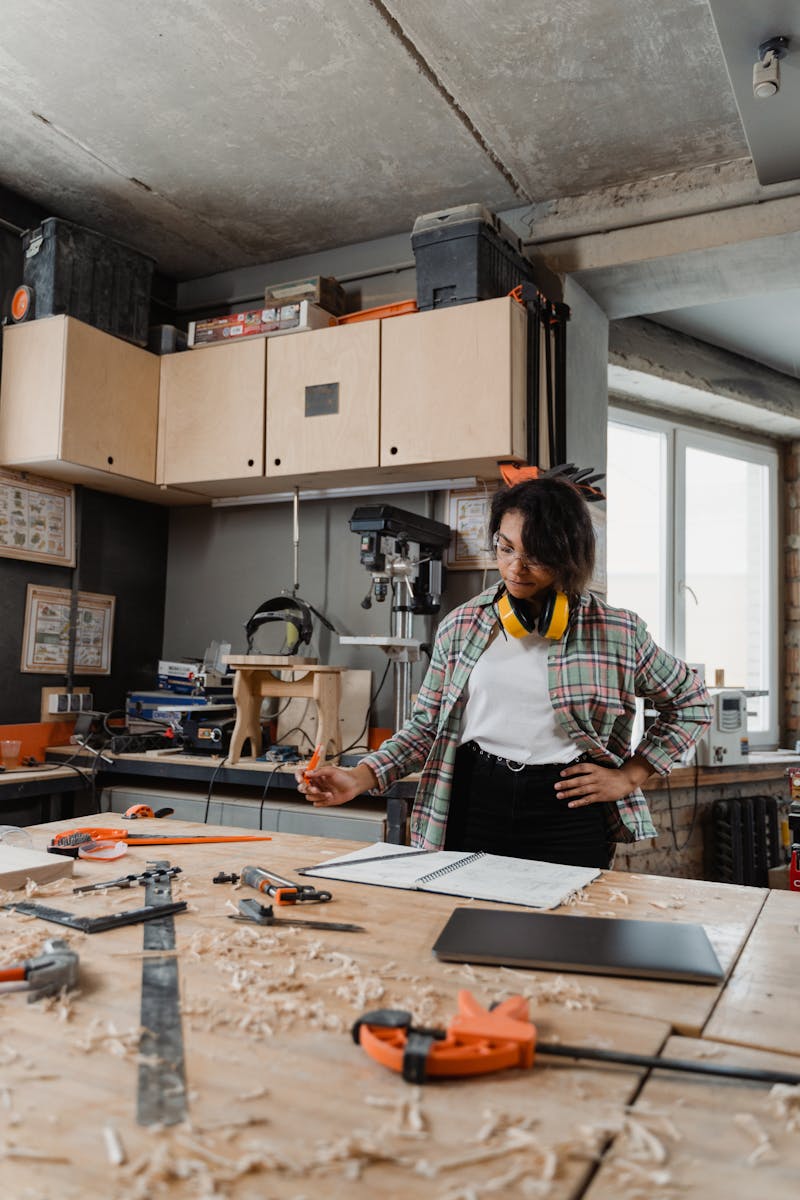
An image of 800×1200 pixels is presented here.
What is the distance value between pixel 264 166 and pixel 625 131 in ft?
4.13

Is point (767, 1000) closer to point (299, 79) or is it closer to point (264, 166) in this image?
point (299, 79)

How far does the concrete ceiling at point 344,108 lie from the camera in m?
2.48

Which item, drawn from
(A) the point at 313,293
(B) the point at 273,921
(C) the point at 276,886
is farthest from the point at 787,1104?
(A) the point at 313,293

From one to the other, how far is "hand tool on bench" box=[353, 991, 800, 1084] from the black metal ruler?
16cm

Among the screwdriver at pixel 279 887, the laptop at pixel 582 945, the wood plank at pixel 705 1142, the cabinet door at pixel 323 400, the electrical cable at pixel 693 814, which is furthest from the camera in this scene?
the electrical cable at pixel 693 814

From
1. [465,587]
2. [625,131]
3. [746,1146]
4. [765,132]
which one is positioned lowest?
[746,1146]

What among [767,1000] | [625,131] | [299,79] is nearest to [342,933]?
[767,1000]

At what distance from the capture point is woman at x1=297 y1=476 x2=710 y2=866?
6.04 ft

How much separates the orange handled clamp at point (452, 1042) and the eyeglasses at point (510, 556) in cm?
114

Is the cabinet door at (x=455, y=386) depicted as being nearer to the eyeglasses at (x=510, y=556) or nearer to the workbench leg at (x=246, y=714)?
the workbench leg at (x=246, y=714)

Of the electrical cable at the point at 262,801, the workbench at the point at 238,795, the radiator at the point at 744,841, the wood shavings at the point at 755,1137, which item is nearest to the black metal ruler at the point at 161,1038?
the wood shavings at the point at 755,1137

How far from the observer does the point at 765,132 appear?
8.00 ft

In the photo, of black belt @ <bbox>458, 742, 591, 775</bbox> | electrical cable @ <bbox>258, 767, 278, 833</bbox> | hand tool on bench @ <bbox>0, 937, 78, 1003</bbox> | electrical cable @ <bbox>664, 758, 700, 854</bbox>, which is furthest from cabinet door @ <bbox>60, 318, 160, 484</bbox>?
electrical cable @ <bbox>664, 758, 700, 854</bbox>

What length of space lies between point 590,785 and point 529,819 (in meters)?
0.15
